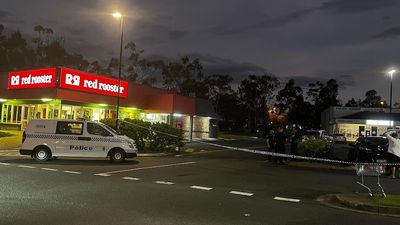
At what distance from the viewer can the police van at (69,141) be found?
1856cm

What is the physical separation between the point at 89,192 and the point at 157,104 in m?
29.7

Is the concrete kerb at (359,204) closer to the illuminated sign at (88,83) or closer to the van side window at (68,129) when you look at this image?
the van side window at (68,129)

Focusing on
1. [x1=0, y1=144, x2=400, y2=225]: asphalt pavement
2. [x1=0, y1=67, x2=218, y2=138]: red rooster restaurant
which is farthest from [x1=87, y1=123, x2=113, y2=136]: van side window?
[x1=0, y1=67, x2=218, y2=138]: red rooster restaurant

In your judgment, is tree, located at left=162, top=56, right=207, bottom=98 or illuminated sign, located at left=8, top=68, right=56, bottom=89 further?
tree, located at left=162, top=56, right=207, bottom=98

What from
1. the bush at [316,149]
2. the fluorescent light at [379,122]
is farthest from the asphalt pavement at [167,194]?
the fluorescent light at [379,122]

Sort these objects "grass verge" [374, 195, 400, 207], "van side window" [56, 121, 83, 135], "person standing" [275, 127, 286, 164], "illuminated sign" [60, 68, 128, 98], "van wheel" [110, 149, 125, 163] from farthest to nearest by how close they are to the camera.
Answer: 1. "illuminated sign" [60, 68, 128, 98]
2. "person standing" [275, 127, 286, 164]
3. "van wheel" [110, 149, 125, 163]
4. "van side window" [56, 121, 83, 135]
5. "grass verge" [374, 195, 400, 207]

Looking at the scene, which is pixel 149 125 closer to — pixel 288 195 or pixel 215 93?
pixel 288 195

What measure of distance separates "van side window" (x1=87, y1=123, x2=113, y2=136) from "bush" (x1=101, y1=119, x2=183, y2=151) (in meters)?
5.96

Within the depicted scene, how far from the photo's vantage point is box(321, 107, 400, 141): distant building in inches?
2596

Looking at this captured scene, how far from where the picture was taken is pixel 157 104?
4050 cm

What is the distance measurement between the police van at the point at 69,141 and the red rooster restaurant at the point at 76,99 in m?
11.5

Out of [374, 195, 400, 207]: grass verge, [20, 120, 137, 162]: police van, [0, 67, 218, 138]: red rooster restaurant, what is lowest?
[374, 195, 400, 207]: grass verge

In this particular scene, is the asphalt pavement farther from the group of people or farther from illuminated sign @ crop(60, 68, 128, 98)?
illuminated sign @ crop(60, 68, 128, 98)

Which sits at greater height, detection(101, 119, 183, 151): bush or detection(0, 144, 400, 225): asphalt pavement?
detection(101, 119, 183, 151): bush
